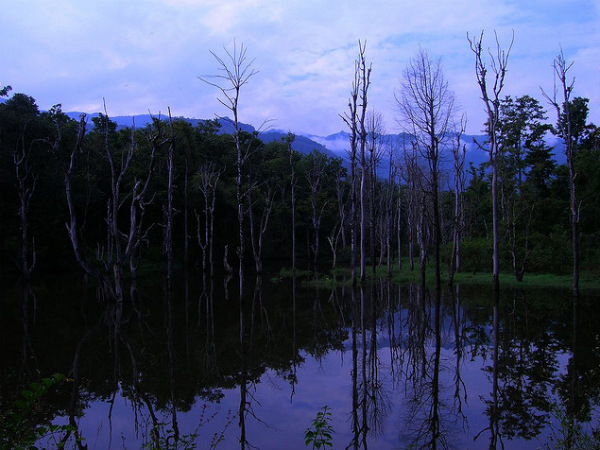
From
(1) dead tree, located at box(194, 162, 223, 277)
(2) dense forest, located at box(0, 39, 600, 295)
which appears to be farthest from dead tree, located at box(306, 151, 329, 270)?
(1) dead tree, located at box(194, 162, 223, 277)

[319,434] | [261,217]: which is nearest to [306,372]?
[319,434]

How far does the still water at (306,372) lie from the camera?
653 cm

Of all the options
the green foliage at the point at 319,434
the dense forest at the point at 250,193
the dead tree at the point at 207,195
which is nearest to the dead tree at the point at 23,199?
the dense forest at the point at 250,193

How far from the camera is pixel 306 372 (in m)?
9.62

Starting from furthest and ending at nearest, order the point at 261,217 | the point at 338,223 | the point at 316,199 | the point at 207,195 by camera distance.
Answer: the point at 338,223
the point at 316,199
the point at 261,217
the point at 207,195

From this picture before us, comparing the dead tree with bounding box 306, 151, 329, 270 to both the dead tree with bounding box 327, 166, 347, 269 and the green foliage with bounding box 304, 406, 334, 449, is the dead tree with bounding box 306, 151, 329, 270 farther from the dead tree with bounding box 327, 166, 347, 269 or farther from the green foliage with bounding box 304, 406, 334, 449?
the green foliage with bounding box 304, 406, 334, 449

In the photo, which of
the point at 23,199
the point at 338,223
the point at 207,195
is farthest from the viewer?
the point at 338,223

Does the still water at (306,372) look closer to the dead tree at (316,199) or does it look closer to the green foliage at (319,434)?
the green foliage at (319,434)

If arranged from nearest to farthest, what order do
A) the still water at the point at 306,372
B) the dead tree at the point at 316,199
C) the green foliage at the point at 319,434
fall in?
the green foliage at the point at 319,434
the still water at the point at 306,372
the dead tree at the point at 316,199

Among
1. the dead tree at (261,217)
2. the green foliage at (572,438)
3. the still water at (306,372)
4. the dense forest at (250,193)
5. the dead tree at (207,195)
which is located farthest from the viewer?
the dead tree at (207,195)

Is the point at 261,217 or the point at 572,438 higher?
the point at 261,217

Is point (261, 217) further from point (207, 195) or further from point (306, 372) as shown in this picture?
point (306, 372)

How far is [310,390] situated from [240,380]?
147 centimetres

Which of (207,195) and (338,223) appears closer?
(207,195)
